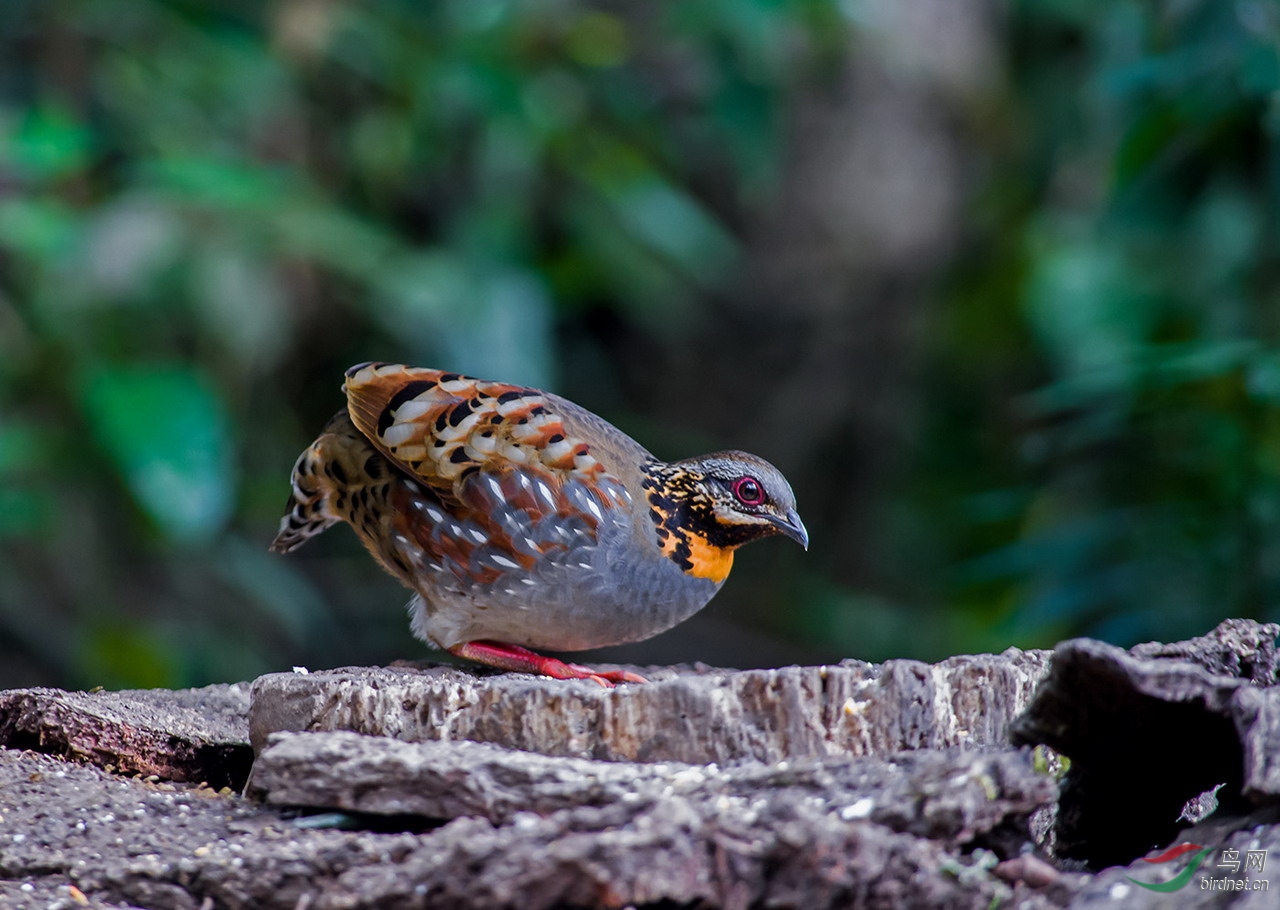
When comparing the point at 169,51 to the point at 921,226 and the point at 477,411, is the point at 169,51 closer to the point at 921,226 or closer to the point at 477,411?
the point at 477,411

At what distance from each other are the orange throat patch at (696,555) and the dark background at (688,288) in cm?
190

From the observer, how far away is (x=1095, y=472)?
20.8ft

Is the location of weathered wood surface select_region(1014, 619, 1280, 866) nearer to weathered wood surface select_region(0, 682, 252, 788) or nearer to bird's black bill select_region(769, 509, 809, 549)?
bird's black bill select_region(769, 509, 809, 549)

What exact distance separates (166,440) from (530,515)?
2.75 m

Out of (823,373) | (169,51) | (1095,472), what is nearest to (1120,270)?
(1095,472)

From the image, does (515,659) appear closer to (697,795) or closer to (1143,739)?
(697,795)

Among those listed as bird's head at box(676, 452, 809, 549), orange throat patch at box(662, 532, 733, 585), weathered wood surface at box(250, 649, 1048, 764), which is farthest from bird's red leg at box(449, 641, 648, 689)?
weathered wood surface at box(250, 649, 1048, 764)

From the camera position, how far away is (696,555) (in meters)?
4.20

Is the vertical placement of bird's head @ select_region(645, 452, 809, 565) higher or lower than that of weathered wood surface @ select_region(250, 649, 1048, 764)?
higher

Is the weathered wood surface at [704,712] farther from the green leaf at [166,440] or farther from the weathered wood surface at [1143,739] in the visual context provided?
the green leaf at [166,440]

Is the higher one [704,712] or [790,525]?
[790,525]

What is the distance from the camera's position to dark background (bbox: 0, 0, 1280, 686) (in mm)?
5969

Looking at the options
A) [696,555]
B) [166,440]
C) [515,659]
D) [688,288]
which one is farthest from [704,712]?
[688,288]

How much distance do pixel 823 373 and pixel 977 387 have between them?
1.15m
